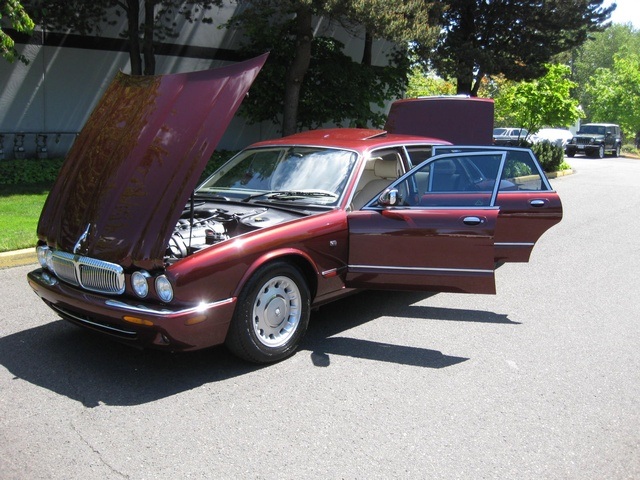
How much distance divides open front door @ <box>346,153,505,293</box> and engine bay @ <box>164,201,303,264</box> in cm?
63

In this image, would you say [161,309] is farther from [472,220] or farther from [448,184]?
[448,184]

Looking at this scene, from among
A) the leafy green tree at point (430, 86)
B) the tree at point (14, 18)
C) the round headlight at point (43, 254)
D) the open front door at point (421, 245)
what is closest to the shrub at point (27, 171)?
the tree at point (14, 18)

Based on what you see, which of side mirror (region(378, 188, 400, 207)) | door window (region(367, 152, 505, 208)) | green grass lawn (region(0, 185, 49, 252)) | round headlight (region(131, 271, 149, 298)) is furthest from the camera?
green grass lawn (region(0, 185, 49, 252))

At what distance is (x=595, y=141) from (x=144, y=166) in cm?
3752

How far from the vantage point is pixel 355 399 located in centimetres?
455

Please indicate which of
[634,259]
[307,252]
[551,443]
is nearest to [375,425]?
[551,443]

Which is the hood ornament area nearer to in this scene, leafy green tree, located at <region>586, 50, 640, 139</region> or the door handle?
the door handle

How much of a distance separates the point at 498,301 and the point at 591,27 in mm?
19612

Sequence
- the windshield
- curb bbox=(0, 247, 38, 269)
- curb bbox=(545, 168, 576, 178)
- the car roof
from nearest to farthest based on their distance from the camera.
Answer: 1. the windshield
2. the car roof
3. curb bbox=(0, 247, 38, 269)
4. curb bbox=(545, 168, 576, 178)

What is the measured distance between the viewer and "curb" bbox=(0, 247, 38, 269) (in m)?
7.98

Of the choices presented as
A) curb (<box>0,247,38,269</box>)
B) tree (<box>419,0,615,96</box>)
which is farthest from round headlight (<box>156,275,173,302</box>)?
tree (<box>419,0,615,96</box>)

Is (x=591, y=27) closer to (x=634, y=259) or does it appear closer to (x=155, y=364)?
(x=634, y=259)

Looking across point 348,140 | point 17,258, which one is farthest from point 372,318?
point 17,258

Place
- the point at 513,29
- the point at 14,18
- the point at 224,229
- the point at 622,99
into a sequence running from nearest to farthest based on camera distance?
the point at 224,229 → the point at 14,18 → the point at 513,29 → the point at 622,99
